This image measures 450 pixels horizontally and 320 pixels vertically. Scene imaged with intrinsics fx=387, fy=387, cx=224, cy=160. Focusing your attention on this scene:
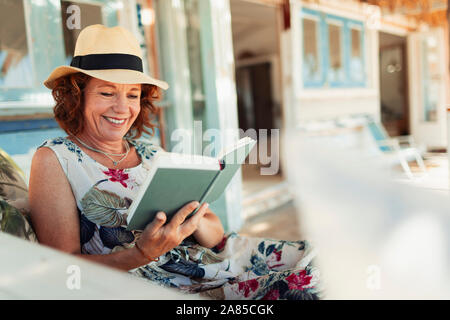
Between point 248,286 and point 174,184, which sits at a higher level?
point 174,184

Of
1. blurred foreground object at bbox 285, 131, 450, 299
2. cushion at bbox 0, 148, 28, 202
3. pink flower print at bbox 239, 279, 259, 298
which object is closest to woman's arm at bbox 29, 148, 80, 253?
cushion at bbox 0, 148, 28, 202

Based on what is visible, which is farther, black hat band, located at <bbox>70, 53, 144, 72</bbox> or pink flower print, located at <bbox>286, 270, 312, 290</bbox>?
black hat band, located at <bbox>70, 53, 144, 72</bbox>

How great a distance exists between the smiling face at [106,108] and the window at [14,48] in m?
1.48

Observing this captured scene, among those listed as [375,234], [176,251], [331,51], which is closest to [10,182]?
[176,251]

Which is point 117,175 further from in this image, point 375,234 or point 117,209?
point 375,234

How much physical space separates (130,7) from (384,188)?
2976 mm

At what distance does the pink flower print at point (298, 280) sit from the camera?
1243 mm

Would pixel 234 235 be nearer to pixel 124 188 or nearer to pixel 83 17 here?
pixel 124 188

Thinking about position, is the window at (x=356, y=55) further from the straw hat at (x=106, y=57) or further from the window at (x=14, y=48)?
the straw hat at (x=106, y=57)

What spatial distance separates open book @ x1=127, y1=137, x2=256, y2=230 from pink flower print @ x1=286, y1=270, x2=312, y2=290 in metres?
0.39

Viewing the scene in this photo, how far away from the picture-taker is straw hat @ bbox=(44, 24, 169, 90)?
159 centimetres

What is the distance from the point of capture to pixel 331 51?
6320mm

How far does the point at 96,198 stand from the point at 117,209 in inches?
3.8

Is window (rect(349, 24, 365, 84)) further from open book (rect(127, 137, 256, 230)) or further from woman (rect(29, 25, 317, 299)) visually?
open book (rect(127, 137, 256, 230))
